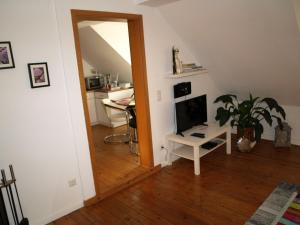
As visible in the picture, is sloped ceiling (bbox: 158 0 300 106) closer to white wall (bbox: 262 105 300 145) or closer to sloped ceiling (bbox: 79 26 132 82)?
white wall (bbox: 262 105 300 145)

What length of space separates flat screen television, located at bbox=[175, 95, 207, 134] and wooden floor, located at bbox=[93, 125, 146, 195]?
34.0 inches

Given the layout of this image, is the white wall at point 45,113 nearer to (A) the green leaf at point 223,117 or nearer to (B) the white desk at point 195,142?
(B) the white desk at point 195,142

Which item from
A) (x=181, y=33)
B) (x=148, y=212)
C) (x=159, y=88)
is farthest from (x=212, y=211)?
(x=181, y=33)

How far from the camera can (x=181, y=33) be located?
3480 millimetres

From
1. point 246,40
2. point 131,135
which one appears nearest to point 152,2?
point 246,40

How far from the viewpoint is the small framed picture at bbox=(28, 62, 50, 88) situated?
224 centimetres

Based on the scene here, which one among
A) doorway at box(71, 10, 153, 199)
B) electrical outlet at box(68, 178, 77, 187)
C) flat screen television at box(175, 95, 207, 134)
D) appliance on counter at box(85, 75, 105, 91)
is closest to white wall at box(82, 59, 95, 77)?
appliance on counter at box(85, 75, 105, 91)

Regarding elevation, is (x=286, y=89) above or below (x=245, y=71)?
below

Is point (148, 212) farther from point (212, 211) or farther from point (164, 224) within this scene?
point (212, 211)

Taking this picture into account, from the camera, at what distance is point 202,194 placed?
2.87m

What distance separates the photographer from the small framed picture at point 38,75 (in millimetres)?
2242

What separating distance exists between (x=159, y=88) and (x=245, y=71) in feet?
4.47

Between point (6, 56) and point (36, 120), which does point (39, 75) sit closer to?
point (6, 56)

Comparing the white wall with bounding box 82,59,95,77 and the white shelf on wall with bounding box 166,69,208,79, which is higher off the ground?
the white wall with bounding box 82,59,95,77
